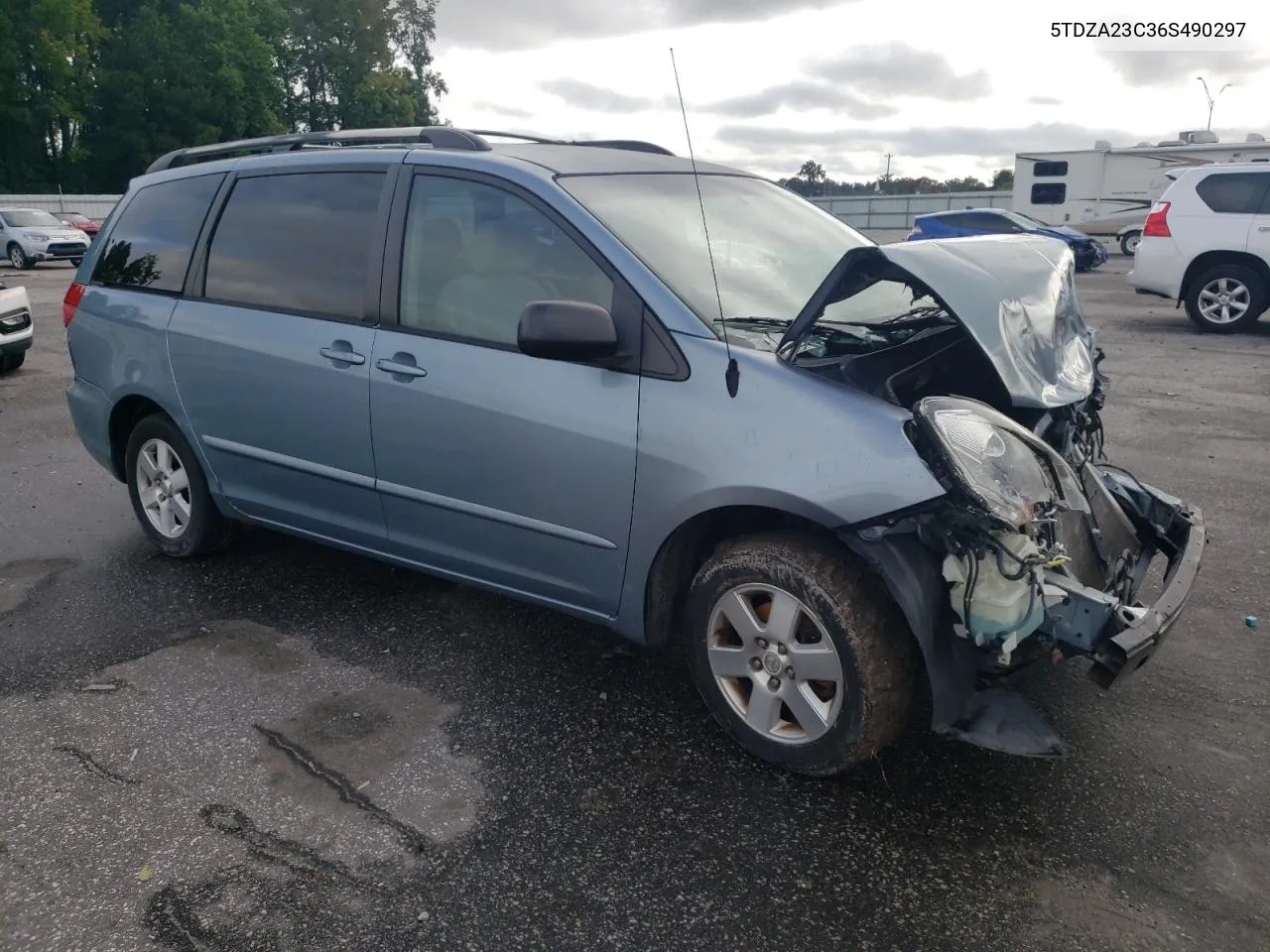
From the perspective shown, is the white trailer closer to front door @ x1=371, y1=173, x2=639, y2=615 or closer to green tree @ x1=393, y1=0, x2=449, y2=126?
front door @ x1=371, y1=173, x2=639, y2=615

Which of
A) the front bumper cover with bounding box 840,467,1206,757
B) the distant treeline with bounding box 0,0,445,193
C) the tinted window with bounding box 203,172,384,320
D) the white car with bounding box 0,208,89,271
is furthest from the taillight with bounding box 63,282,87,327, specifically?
the distant treeline with bounding box 0,0,445,193

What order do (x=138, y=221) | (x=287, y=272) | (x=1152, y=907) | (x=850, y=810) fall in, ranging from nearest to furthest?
(x=1152, y=907) → (x=850, y=810) → (x=287, y=272) → (x=138, y=221)

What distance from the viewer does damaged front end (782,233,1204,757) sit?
270cm

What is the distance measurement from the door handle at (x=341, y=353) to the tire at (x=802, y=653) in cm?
154

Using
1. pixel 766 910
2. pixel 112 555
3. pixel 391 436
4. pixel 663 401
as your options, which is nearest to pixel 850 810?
pixel 766 910

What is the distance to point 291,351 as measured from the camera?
13.1 ft

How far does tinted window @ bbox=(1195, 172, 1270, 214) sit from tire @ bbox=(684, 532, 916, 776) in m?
11.2

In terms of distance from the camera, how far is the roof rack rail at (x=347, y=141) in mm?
3873

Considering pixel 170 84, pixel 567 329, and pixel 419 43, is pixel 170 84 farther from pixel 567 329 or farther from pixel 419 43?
pixel 567 329

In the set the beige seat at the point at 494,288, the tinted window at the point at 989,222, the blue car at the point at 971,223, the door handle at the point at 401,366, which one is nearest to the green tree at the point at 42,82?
the blue car at the point at 971,223

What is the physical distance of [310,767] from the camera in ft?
10.3

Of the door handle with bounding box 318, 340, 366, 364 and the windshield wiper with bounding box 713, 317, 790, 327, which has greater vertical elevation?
the windshield wiper with bounding box 713, 317, 790, 327

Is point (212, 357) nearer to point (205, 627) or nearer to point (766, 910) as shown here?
point (205, 627)

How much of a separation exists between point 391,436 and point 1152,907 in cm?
271
